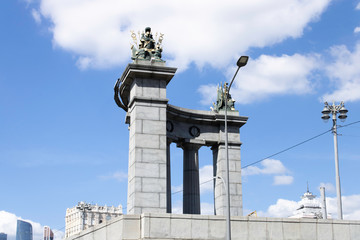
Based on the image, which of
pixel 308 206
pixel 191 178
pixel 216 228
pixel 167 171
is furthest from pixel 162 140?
pixel 308 206

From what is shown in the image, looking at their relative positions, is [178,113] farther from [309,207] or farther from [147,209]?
[309,207]

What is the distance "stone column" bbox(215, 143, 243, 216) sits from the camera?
1330 inches

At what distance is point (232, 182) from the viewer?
34.3 metres

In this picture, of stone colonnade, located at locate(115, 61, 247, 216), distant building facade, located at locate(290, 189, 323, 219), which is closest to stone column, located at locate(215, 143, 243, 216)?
stone colonnade, located at locate(115, 61, 247, 216)

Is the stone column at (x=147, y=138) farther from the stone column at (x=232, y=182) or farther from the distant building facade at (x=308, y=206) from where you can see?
the distant building facade at (x=308, y=206)

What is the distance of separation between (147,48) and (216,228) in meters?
12.8

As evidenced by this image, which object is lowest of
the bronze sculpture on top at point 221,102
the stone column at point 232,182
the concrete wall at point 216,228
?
the concrete wall at point 216,228

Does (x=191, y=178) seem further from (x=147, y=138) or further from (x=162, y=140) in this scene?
(x=147, y=138)

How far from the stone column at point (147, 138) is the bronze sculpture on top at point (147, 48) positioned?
121 cm

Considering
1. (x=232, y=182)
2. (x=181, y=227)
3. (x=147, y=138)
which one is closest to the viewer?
(x=181, y=227)

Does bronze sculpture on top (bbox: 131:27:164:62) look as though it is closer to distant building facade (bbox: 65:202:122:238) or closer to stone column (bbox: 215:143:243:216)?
stone column (bbox: 215:143:243:216)

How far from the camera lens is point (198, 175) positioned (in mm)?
34844

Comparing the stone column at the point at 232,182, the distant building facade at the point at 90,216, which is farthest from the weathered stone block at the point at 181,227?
Result: the distant building facade at the point at 90,216

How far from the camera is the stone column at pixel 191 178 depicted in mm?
34156
